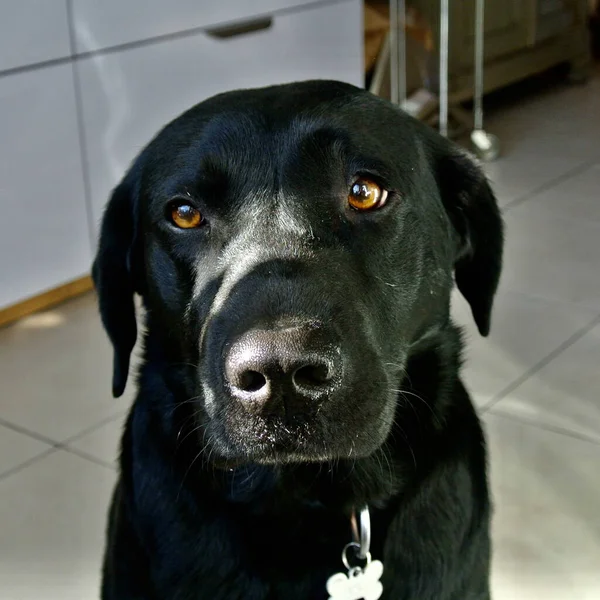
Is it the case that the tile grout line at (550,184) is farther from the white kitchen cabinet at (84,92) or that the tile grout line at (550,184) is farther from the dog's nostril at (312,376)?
the dog's nostril at (312,376)

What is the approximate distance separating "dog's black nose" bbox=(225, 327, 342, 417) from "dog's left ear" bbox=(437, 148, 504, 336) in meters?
0.41

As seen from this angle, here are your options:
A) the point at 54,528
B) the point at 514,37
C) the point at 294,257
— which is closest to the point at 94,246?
the point at 54,528

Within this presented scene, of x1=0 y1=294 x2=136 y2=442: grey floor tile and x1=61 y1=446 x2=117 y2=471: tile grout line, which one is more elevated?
x1=61 y1=446 x2=117 y2=471: tile grout line

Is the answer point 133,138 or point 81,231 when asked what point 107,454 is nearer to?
point 81,231

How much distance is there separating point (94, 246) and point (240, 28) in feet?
2.81

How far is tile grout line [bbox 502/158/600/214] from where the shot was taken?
360 centimetres

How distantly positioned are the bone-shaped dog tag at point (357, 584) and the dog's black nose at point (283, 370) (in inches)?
11.3

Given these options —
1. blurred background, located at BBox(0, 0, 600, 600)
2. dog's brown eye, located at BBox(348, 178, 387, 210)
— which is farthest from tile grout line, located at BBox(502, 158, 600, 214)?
dog's brown eye, located at BBox(348, 178, 387, 210)

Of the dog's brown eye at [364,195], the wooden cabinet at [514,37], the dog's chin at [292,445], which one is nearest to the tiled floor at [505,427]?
the dog's chin at [292,445]

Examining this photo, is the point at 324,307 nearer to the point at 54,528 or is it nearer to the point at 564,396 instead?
the point at 54,528

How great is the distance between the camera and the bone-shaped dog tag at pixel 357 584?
1261mm

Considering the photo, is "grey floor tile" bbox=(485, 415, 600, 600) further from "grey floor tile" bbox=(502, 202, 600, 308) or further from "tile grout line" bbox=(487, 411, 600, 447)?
"grey floor tile" bbox=(502, 202, 600, 308)

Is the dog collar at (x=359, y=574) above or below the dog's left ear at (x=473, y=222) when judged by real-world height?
below

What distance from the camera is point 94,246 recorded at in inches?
119
